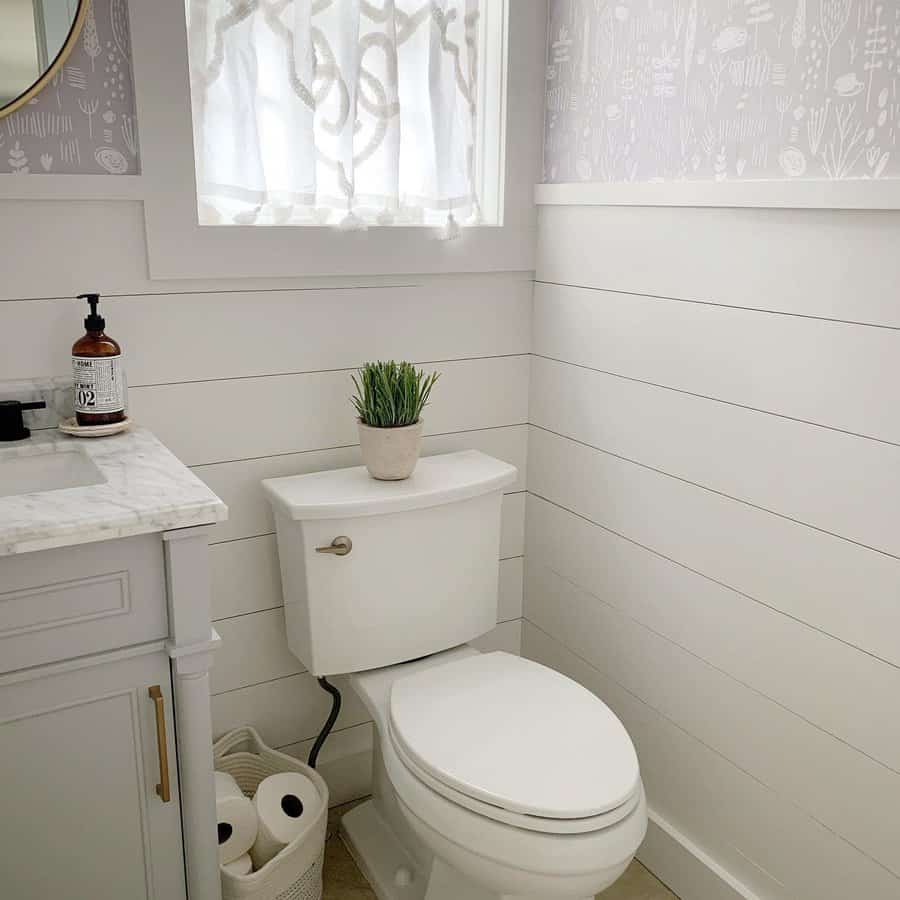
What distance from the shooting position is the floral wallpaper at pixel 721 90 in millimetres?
1301

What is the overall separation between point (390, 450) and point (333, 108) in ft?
2.09

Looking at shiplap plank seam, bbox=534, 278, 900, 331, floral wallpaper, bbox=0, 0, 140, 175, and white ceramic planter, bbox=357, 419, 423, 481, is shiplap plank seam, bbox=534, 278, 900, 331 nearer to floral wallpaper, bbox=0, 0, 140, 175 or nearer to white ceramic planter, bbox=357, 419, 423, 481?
white ceramic planter, bbox=357, 419, 423, 481

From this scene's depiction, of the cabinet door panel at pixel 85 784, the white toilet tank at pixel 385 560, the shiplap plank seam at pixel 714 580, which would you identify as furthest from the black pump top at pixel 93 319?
the shiplap plank seam at pixel 714 580

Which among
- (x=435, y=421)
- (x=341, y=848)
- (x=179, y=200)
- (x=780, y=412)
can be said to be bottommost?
(x=341, y=848)

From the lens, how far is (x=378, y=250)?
5.98 ft

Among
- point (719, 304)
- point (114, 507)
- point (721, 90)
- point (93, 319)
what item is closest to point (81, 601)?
point (114, 507)

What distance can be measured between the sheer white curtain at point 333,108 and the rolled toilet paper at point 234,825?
102 centimetres

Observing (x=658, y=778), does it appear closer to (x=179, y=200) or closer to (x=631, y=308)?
(x=631, y=308)

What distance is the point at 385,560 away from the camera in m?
1.72

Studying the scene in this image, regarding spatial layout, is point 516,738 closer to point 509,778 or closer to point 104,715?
→ point 509,778

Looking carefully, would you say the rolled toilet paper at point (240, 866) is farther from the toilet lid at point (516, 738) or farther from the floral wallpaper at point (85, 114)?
the floral wallpaper at point (85, 114)

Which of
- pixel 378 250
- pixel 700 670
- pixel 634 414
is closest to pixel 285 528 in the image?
pixel 378 250

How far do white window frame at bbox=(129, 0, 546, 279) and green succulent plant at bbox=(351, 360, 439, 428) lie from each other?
225 millimetres

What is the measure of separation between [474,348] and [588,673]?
2.40 ft
